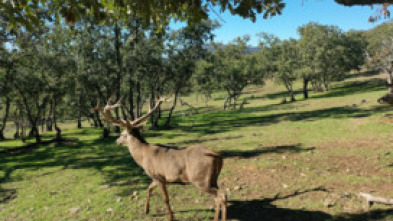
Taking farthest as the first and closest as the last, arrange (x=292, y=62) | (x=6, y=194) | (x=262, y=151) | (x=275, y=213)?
(x=292, y=62) → (x=262, y=151) → (x=6, y=194) → (x=275, y=213)

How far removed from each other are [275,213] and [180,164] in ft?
9.76

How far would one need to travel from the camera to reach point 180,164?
22.0 feet

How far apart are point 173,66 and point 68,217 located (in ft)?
69.6

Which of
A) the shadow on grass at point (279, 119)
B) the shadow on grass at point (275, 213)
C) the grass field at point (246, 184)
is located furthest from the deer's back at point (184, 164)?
the shadow on grass at point (279, 119)

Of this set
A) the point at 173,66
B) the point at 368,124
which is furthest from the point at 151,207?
the point at 173,66

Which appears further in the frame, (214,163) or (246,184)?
(246,184)

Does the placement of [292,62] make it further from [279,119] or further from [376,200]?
[376,200]

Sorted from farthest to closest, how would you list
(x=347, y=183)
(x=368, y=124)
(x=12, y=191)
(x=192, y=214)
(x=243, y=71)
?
(x=243, y=71), (x=368, y=124), (x=12, y=191), (x=347, y=183), (x=192, y=214)

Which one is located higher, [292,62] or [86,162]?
[292,62]

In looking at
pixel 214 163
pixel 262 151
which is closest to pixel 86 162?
pixel 262 151

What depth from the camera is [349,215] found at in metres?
6.55

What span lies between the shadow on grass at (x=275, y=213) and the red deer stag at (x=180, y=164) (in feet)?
3.16

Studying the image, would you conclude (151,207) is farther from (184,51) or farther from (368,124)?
(184,51)

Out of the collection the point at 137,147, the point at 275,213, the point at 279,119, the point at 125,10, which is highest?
the point at 125,10
